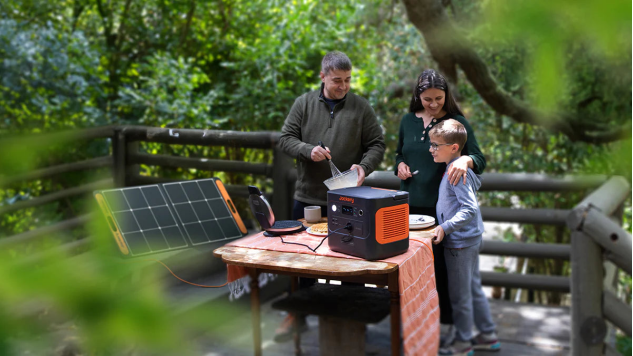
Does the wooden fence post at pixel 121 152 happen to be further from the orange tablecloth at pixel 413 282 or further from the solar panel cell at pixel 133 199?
the orange tablecloth at pixel 413 282

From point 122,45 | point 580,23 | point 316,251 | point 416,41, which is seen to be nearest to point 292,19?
point 416,41

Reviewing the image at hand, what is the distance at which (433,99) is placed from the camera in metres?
2.47

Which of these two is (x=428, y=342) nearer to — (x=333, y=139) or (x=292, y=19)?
(x=333, y=139)

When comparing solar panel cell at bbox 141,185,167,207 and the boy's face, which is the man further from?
solar panel cell at bbox 141,185,167,207

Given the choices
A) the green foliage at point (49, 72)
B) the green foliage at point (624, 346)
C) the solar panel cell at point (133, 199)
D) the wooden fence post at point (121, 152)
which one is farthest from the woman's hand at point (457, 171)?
the wooden fence post at point (121, 152)

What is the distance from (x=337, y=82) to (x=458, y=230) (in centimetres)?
86

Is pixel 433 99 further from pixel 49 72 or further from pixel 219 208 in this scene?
pixel 49 72

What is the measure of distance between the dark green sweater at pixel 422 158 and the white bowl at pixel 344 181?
0.26m

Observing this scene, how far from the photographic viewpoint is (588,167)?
5.31 m

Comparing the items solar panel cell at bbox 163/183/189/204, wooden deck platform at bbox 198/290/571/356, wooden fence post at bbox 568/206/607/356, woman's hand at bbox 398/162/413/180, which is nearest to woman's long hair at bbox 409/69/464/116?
woman's hand at bbox 398/162/413/180

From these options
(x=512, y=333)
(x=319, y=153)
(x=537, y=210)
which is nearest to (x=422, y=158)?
(x=319, y=153)

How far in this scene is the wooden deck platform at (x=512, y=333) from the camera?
3.22m

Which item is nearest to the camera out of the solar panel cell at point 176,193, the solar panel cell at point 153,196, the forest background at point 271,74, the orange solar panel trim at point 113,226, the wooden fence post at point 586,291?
the orange solar panel trim at point 113,226

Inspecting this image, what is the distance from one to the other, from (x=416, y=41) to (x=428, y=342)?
14.6ft
